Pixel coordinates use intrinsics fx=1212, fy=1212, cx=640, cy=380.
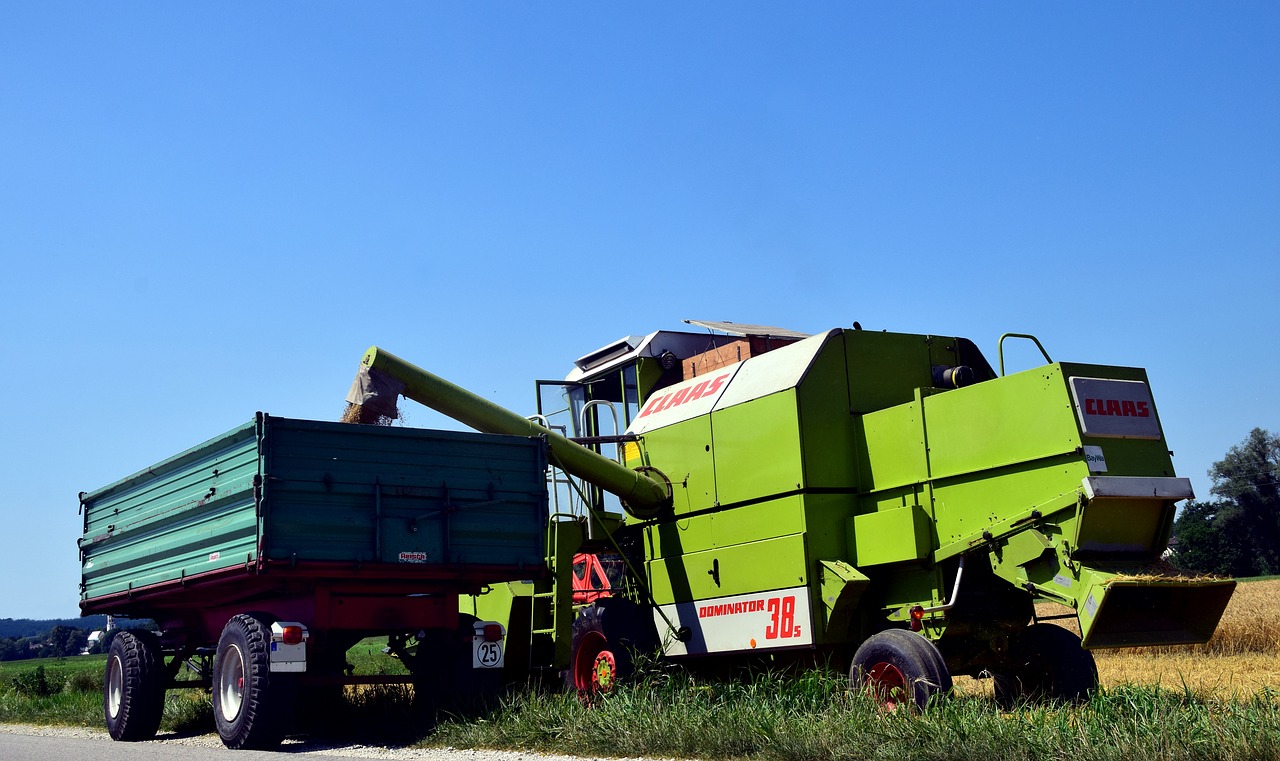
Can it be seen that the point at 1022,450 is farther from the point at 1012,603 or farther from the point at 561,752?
the point at 561,752

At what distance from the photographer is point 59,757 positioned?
9.81 meters

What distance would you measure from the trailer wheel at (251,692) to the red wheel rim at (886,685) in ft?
14.9

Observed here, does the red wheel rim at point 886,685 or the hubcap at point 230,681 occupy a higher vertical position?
the hubcap at point 230,681

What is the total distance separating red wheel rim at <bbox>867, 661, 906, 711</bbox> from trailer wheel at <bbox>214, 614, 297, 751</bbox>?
4.56 m

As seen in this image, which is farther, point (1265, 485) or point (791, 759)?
point (1265, 485)

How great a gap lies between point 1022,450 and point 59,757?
8044mm

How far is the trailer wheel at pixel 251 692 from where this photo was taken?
9.57 meters

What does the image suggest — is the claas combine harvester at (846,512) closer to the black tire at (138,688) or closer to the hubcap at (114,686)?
the black tire at (138,688)

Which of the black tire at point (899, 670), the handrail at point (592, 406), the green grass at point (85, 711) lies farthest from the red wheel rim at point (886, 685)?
the green grass at point (85, 711)

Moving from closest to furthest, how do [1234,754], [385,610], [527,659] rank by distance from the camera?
1. [1234,754]
2. [385,610]
3. [527,659]

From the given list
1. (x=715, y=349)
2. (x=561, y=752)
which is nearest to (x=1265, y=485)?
(x=715, y=349)

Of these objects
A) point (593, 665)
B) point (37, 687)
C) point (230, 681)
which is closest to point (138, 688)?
point (230, 681)

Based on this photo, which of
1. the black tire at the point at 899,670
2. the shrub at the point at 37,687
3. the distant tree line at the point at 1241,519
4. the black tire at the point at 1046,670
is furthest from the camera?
the distant tree line at the point at 1241,519

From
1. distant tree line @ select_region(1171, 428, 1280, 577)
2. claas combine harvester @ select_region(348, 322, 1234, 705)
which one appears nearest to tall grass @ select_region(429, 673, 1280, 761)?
claas combine harvester @ select_region(348, 322, 1234, 705)
